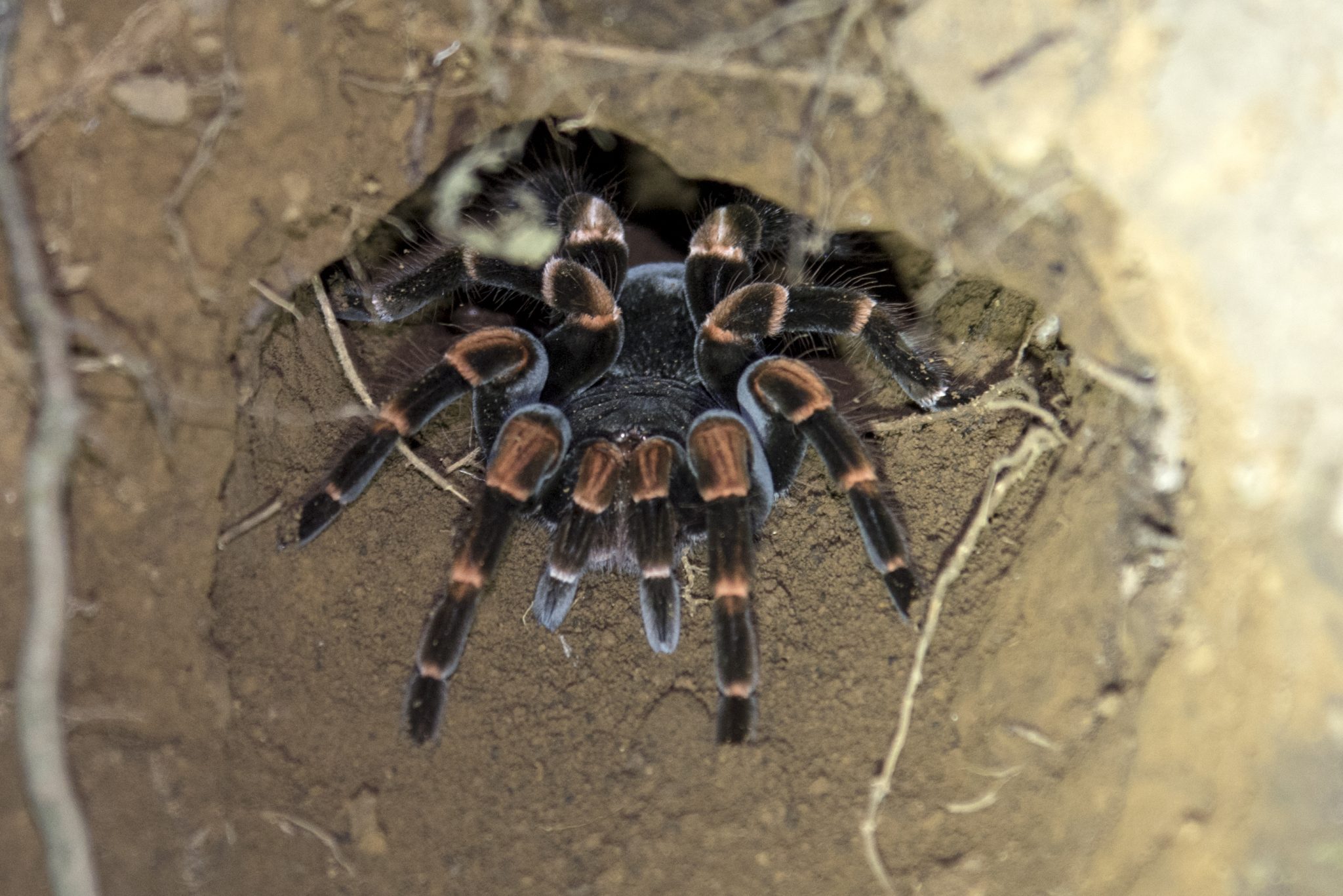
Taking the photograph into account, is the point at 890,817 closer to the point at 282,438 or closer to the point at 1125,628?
the point at 1125,628

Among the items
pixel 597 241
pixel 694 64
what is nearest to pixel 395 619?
pixel 597 241

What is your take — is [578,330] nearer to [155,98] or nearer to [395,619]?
[395,619]

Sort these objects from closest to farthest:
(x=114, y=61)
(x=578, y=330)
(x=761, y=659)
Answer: (x=114, y=61) < (x=761, y=659) < (x=578, y=330)

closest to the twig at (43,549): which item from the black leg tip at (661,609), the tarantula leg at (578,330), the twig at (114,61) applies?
the twig at (114,61)

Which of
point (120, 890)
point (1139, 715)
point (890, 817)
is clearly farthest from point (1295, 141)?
point (120, 890)

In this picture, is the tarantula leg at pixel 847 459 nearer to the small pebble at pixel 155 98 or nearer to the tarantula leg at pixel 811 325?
the tarantula leg at pixel 811 325
